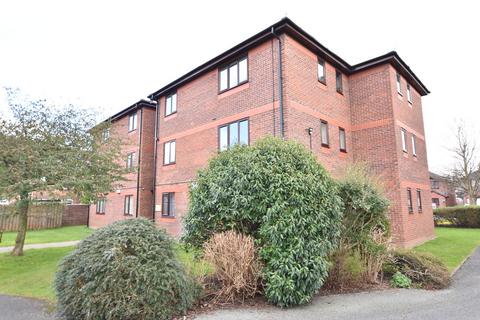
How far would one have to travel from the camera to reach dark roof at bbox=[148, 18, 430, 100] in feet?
35.2

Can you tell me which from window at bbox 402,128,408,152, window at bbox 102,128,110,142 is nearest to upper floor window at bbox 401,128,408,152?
window at bbox 402,128,408,152

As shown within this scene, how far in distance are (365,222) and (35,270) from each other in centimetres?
925

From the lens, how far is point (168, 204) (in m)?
15.4

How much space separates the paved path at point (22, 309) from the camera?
A: 5250mm

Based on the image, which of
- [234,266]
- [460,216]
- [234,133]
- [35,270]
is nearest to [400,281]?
[234,266]

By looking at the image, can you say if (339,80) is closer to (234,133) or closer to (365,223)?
(234,133)

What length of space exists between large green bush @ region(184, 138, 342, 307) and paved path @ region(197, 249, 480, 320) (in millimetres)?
345

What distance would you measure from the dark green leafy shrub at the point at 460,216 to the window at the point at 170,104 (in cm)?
2272

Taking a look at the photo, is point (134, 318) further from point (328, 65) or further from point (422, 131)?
point (422, 131)

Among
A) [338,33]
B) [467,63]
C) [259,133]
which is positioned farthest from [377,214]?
[467,63]

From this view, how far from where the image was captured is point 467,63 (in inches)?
634

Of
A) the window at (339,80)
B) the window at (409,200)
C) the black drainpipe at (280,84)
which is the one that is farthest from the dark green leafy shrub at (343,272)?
the window at (339,80)

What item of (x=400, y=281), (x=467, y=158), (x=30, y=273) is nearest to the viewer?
(x=400, y=281)

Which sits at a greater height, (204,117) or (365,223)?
(204,117)
